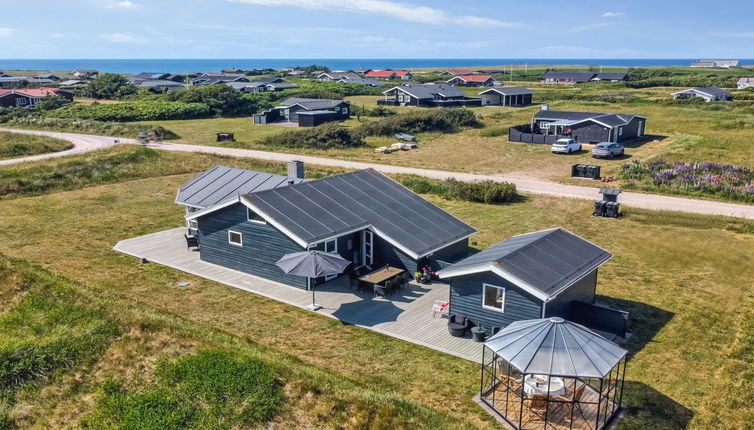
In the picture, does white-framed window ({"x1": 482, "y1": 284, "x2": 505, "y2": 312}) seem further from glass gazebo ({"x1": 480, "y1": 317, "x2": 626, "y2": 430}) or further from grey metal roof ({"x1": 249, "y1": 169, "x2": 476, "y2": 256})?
grey metal roof ({"x1": 249, "y1": 169, "x2": 476, "y2": 256})

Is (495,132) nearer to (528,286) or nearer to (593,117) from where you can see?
(593,117)

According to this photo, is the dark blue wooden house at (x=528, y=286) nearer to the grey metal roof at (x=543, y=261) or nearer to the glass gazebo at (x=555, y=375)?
the grey metal roof at (x=543, y=261)

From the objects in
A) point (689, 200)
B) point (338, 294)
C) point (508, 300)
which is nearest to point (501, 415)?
point (508, 300)

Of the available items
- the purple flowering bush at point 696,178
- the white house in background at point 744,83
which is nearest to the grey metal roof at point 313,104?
the purple flowering bush at point 696,178

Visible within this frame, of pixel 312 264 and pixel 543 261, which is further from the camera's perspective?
pixel 312 264

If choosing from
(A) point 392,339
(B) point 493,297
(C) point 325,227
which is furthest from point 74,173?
(B) point 493,297

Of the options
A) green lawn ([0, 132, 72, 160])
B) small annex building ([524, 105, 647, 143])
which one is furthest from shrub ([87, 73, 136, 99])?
small annex building ([524, 105, 647, 143])

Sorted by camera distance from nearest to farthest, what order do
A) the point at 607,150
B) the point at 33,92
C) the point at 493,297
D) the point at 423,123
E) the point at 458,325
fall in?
the point at 493,297 → the point at 458,325 → the point at 607,150 → the point at 423,123 → the point at 33,92
